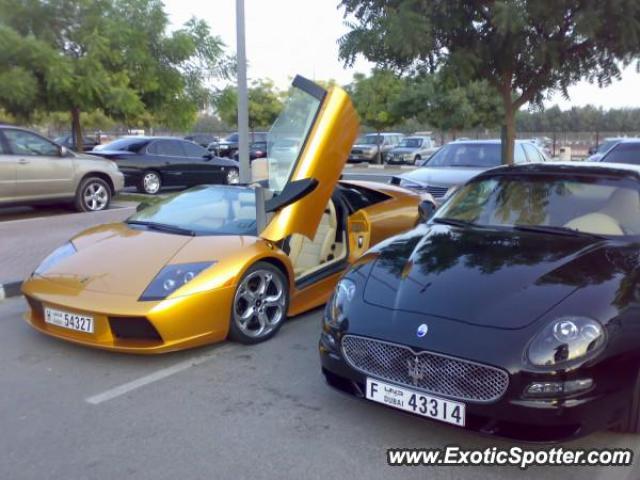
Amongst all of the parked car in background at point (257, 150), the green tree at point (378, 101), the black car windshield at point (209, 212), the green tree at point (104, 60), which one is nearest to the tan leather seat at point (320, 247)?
the black car windshield at point (209, 212)

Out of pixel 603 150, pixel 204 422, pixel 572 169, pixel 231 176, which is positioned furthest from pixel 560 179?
pixel 603 150

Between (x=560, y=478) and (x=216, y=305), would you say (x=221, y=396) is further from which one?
(x=560, y=478)

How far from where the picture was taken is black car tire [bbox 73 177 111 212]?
11.2 meters

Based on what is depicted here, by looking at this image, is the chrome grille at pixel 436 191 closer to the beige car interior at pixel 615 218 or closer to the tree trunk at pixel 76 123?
the beige car interior at pixel 615 218

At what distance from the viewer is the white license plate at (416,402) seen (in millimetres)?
2967

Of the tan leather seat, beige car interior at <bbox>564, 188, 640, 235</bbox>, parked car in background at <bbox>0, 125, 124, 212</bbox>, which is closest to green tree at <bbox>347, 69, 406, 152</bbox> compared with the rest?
parked car in background at <bbox>0, 125, 124, 212</bbox>

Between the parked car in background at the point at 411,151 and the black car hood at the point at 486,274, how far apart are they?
25.2 m

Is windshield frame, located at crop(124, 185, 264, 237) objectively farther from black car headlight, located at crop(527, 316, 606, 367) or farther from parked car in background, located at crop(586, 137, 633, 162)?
parked car in background, located at crop(586, 137, 633, 162)

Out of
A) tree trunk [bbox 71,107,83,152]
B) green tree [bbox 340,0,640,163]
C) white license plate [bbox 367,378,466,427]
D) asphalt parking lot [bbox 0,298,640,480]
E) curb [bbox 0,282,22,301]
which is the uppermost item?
green tree [bbox 340,0,640,163]

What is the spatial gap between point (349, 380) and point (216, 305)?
1391 millimetres

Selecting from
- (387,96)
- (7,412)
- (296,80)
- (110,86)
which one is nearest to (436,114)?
(387,96)

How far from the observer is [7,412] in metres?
3.64

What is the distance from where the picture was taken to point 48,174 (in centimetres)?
1053

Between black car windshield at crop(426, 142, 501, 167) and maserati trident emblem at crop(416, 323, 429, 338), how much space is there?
28.1 ft
